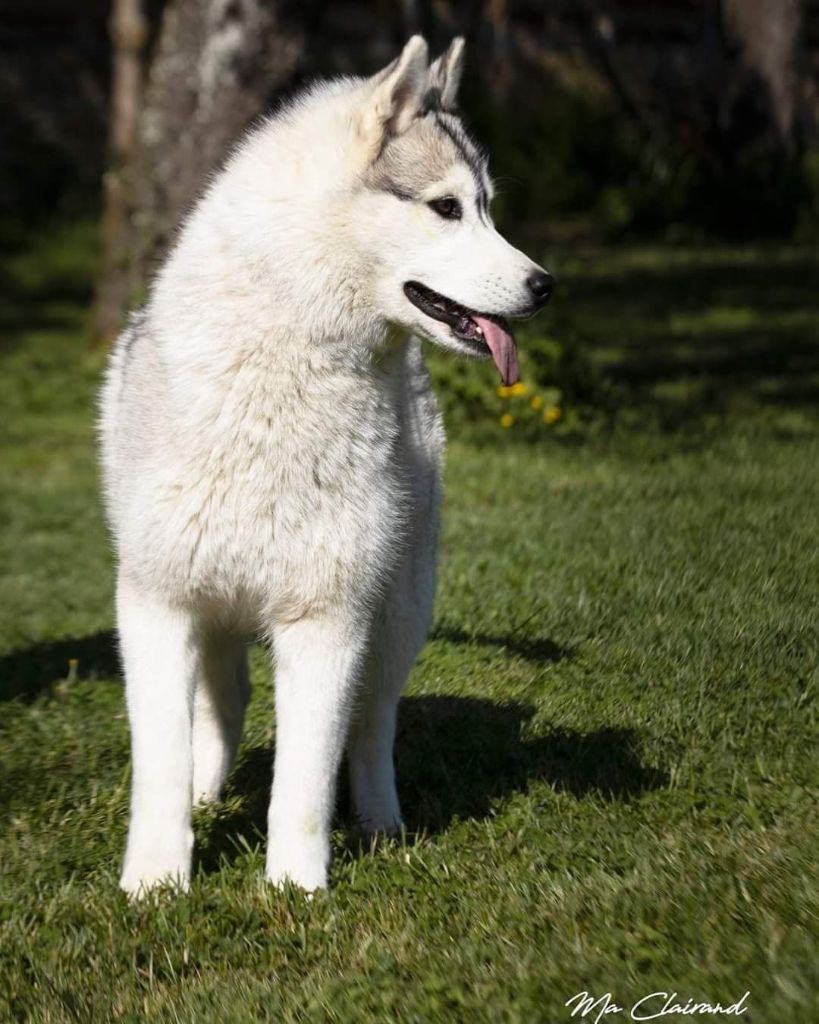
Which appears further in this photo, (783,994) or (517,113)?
(517,113)

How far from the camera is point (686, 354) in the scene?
1235 cm

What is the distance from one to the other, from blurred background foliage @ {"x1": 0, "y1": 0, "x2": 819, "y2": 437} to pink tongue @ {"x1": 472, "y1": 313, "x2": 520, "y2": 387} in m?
5.17

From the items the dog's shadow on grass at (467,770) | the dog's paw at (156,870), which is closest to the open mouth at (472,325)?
the dog's shadow on grass at (467,770)

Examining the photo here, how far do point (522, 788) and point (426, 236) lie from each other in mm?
1645

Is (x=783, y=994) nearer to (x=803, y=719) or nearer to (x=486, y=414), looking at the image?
(x=803, y=719)

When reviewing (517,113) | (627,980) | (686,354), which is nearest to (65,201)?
(517,113)

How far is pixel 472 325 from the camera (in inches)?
154

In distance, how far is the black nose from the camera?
3822 millimetres

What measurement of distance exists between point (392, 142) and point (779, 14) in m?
17.1

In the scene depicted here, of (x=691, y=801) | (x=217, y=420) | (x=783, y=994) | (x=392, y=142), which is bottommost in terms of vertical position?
(x=691, y=801)

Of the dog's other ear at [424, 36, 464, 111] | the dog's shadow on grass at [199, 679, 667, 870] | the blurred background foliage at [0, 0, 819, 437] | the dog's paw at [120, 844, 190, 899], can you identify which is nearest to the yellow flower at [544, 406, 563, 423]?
the blurred background foliage at [0, 0, 819, 437]

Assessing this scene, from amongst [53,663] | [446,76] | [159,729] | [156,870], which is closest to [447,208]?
[446,76]

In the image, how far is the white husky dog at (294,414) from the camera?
3787 millimetres

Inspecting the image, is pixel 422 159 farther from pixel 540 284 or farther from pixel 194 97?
pixel 194 97
